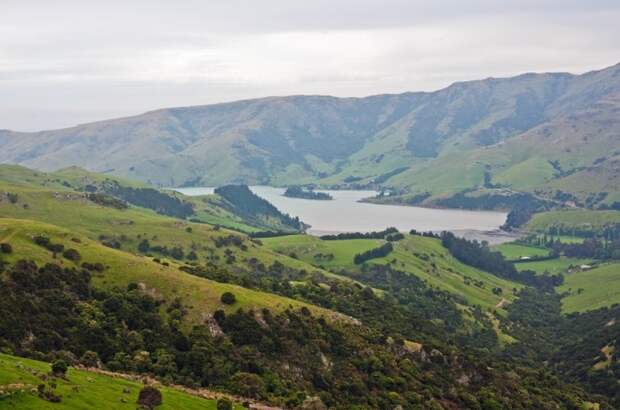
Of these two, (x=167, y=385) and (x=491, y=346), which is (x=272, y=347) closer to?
(x=167, y=385)

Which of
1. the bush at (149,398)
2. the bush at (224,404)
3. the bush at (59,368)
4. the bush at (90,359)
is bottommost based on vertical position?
the bush at (224,404)

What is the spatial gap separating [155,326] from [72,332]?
45.7ft

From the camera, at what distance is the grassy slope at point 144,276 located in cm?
10775

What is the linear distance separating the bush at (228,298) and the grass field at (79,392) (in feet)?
112

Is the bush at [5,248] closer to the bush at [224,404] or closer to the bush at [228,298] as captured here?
the bush at [228,298]

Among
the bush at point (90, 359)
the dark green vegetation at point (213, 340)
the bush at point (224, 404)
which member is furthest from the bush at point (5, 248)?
the bush at point (224, 404)

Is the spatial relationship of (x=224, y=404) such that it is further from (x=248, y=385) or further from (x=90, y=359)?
(x=90, y=359)

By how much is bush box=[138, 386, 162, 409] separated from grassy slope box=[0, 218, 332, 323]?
36.6 meters

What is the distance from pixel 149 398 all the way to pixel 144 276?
50834mm

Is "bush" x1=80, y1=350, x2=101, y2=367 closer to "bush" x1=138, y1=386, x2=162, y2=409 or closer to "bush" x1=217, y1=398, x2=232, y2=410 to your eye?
"bush" x1=138, y1=386, x2=162, y2=409

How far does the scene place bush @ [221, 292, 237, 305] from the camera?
108500 millimetres

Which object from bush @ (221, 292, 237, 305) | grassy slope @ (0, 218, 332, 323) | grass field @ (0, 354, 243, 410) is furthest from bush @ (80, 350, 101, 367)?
bush @ (221, 292, 237, 305)

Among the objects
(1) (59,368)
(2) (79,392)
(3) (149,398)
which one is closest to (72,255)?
(1) (59,368)

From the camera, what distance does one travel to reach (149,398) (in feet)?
212
